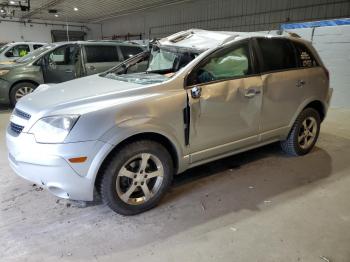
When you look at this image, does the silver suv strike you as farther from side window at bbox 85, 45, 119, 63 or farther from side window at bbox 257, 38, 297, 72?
side window at bbox 85, 45, 119, 63

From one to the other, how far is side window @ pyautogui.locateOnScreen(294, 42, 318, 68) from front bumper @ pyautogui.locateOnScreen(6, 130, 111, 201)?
2498 millimetres

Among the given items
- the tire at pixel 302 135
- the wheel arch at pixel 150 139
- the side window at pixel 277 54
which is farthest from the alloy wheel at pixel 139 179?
the tire at pixel 302 135

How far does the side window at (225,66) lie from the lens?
2.57m

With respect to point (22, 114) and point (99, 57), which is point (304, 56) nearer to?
point (22, 114)

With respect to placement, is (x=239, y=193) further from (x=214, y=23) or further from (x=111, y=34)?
(x=111, y=34)

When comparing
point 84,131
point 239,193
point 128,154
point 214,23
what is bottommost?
point 239,193

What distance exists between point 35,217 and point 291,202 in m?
2.26

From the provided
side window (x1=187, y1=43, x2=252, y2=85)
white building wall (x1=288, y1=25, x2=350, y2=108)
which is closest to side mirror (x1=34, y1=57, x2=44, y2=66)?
side window (x1=187, y1=43, x2=252, y2=85)

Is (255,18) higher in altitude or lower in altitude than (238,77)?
higher

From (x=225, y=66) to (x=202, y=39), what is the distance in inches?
16.5

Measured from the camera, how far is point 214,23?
1329 cm

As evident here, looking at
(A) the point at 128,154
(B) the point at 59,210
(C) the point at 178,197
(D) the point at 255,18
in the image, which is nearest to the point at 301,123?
(C) the point at 178,197

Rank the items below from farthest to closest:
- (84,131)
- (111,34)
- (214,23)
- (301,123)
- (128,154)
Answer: (111,34) → (214,23) → (301,123) → (128,154) → (84,131)

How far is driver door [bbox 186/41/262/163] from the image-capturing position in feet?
8.31
